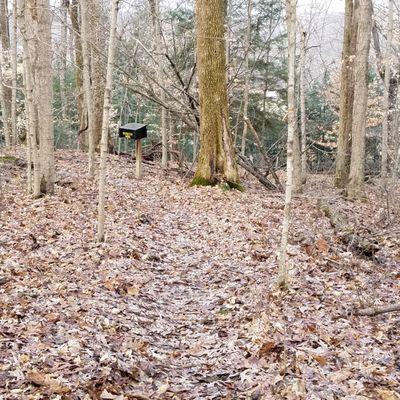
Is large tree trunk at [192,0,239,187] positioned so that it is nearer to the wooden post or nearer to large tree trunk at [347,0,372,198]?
the wooden post

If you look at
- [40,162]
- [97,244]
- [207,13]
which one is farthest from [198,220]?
[207,13]

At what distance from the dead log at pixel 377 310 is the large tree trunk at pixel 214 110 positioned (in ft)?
23.1

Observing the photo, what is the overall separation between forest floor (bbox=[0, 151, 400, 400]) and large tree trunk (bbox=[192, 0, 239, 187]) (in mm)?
1981

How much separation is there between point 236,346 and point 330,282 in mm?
2044

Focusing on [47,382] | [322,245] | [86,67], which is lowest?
[47,382]

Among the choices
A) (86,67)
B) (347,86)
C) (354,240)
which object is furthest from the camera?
(347,86)

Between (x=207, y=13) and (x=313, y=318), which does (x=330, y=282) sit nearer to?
(x=313, y=318)

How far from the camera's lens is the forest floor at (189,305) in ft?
12.4

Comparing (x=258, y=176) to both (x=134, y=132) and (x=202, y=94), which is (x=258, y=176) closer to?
(x=202, y=94)

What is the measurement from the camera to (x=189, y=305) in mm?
5898

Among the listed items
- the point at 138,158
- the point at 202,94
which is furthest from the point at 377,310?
the point at 138,158

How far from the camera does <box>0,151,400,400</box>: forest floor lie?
12.4ft

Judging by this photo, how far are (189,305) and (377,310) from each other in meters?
2.28

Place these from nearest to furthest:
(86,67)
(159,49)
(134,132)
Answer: (86,67), (134,132), (159,49)
